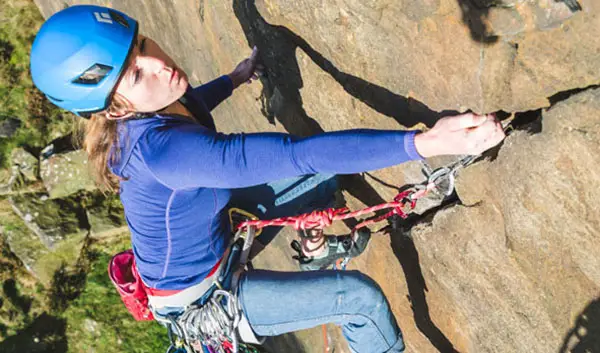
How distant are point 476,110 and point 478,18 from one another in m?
0.33

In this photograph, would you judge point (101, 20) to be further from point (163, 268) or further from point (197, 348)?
point (197, 348)

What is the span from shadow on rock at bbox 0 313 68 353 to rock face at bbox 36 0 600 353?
13.3 feet

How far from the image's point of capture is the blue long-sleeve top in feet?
6.27

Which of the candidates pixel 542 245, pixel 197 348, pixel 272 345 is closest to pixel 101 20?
pixel 197 348

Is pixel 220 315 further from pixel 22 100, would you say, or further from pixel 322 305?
pixel 22 100

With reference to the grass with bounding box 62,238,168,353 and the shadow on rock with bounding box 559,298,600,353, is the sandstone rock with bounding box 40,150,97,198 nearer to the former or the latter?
the grass with bounding box 62,238,168,353

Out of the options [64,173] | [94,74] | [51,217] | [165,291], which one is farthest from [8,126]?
[94,74]

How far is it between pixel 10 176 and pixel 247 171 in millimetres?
5379

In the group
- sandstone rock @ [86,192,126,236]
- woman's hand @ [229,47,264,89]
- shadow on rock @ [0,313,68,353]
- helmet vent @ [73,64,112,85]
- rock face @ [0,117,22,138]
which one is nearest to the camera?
helmet vent @ [73,64,112,85]

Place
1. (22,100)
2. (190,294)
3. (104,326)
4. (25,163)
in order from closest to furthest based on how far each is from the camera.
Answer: (190,294), (104,326), (25,163), (22,100)

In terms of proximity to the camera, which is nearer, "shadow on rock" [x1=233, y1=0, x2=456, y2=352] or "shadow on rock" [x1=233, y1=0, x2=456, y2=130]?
"shadow on rock" [x1=233, y1=0, x2=456, y2=130]

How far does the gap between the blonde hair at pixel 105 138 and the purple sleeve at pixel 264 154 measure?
0.21 m

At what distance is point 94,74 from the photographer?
2.16 m

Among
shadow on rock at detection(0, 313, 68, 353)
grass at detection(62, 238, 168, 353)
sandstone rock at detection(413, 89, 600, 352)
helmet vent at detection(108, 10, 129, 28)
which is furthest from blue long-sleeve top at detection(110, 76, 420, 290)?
shadow on rock at detection(0, 313, 68, 353)
